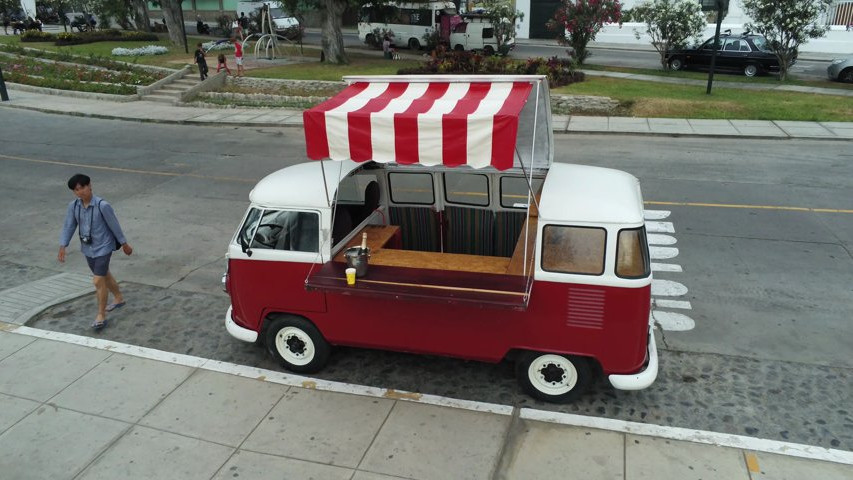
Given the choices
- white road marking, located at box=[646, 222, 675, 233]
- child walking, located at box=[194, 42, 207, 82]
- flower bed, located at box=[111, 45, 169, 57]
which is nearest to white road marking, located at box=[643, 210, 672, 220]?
white road marking, located at box=[646, 222, 675, 233]

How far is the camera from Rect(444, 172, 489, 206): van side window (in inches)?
285

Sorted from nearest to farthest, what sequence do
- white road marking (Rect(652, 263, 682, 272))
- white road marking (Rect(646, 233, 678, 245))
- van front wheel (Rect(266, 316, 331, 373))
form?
van front wheel (Rect(266, 316, 331, 373))
white road marking (Rect(652, 263, 682, 272))
white road marking (Rect(646, 233, 678, 245))

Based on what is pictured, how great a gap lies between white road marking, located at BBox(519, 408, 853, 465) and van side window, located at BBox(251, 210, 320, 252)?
2.82 metres

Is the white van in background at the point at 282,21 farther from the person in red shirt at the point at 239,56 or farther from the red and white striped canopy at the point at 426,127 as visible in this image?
the red and white striped canopy at the point at 426,127

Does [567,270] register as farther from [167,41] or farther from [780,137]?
[167,41]

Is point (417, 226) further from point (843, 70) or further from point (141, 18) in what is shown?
point (141, 18)

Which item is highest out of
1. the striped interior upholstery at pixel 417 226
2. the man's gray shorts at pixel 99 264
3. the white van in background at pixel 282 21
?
the white van in background at pixel 282 21

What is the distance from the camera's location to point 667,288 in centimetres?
874

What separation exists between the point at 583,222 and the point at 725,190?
8.55 meters

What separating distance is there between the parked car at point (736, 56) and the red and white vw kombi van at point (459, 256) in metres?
22.7

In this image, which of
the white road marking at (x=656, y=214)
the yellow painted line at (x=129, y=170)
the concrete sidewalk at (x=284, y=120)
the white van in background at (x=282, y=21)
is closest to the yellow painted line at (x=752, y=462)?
the white road marking at (x=656, y=214)

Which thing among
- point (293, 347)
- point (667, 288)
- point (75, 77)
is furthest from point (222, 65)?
point (667, 288)

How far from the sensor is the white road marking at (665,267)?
9.29m

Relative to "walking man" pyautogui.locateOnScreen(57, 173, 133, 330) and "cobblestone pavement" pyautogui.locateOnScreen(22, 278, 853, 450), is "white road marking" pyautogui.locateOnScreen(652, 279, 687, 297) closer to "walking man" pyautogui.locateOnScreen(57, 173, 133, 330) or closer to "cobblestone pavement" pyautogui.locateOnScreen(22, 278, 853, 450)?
"cobblestone pavement" pyautogui.locateOnScreen(22, 278, 853, 450)
